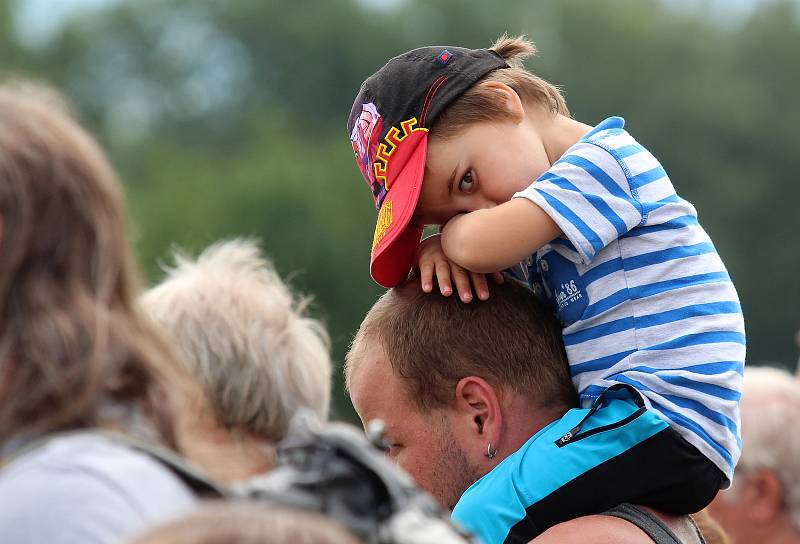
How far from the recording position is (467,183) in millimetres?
3178

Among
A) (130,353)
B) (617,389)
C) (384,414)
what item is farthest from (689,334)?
(130,353)

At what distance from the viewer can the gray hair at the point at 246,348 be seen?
2.88 meters

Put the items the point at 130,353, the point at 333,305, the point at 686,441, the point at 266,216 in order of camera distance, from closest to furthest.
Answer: the point at 130,353 → the point at 686,441 → the point at 333,305 → the point at 266,216

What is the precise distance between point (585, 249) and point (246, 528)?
1.51m

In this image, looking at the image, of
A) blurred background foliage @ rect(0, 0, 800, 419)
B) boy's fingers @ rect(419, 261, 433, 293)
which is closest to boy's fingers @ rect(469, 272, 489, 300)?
boy's fingers @ rect(419, 261, 433, 293)

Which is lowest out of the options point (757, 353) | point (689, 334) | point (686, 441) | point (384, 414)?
point (757, 353)

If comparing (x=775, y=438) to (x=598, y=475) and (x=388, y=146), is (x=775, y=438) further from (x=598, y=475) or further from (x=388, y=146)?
(x=388, y=146)

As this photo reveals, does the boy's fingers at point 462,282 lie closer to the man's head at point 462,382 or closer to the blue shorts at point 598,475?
the man's head at point 462,382

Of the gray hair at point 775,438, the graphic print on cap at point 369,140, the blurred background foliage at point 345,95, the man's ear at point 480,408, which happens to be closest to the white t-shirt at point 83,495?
the man's ear at point 480,408

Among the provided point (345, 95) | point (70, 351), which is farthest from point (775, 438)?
point (345, 95)

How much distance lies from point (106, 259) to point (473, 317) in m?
1.46

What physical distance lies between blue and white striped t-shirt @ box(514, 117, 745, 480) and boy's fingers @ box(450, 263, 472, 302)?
259mm

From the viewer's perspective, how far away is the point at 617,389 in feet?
9.84

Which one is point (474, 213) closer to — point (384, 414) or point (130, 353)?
point (384, 414)
